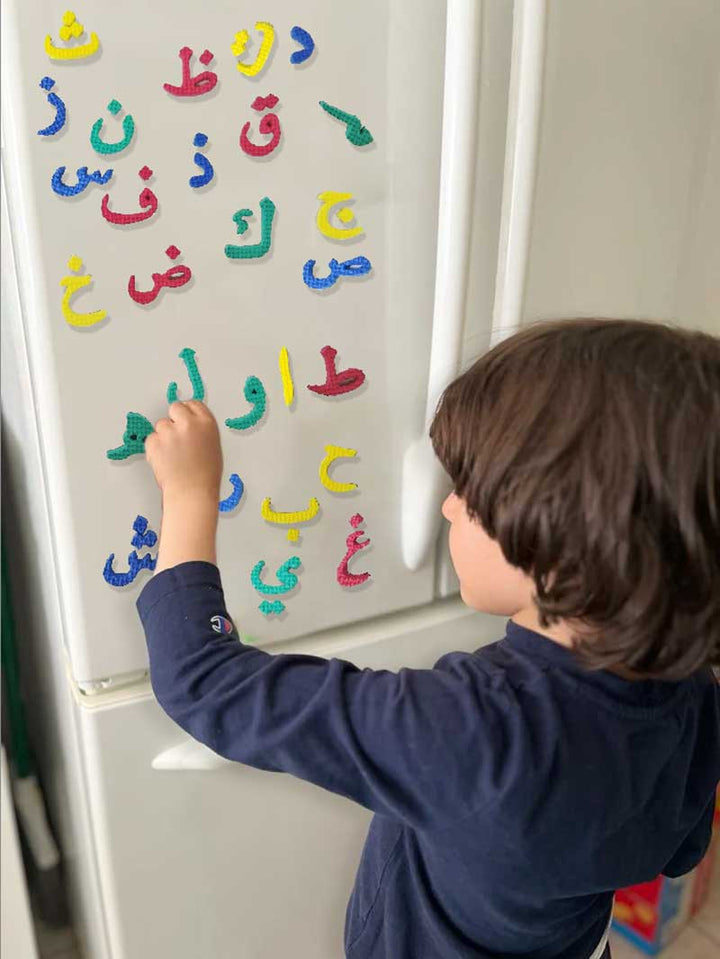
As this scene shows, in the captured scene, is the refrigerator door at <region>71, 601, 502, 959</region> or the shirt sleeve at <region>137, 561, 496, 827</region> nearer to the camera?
the shirt sleeve at <region>137, 561, 496, 827</region>

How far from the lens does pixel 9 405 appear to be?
1.03m

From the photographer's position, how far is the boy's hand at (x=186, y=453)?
29.3 inches

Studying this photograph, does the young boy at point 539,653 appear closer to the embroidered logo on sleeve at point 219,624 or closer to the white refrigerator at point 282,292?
the embroidered logo on sleeve at point 219,624

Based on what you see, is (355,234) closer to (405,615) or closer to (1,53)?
(1,53)

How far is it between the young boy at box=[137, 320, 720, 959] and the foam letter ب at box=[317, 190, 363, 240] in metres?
0.19

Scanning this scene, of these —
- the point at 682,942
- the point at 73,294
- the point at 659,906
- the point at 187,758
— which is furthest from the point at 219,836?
the point at 682,942

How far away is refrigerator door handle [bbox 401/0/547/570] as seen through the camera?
750 mm

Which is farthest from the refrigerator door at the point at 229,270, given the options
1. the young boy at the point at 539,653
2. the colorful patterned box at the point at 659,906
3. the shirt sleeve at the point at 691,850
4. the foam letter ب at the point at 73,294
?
the colorful patterned box at the point at 659,906

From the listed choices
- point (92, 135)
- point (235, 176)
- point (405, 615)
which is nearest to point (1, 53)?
point (92, 135)

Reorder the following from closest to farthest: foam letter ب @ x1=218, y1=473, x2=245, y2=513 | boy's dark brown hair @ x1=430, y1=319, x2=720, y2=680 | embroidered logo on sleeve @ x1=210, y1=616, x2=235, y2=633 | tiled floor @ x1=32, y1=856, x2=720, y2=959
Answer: boy's dark brown hair @ x1=430, y1=319, x2=720, y2=680 < embroidered logo on sleeve @ x1=210, y1=616, x2=235, y2=633 < foam letter ب @ x1=218, y1=473, x2=245, y2=513 < tiled floor @ x1=32, y1=856, x2=720, y2=959

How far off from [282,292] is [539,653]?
0.35m

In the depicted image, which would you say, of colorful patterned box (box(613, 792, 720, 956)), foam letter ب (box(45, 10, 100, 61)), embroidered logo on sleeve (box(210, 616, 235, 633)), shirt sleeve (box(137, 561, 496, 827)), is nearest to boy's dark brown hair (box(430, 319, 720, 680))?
shirt sleeve (box(137, 561, 496, 827))

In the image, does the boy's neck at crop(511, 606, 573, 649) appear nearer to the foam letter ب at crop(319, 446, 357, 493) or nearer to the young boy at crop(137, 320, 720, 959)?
the young boy at crop(137, 320, 720, 959)

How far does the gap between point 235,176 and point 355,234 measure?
12cm
